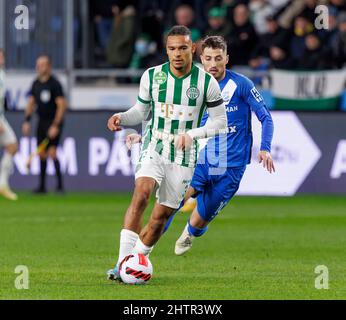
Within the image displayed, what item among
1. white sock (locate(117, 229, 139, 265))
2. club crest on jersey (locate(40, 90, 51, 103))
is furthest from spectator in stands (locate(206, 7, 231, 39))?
white sock (locate(117, 229, 139, 265))

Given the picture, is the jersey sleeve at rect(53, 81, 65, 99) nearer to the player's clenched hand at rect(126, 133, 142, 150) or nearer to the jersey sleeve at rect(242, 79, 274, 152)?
the jersey sleeve at rect(242, 79, 274, 152)

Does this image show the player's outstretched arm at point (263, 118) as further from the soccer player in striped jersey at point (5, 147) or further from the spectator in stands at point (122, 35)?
the spectator in stands at point (122, 35)

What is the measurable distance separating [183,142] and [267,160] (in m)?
1.52

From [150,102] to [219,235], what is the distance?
16.5 feet

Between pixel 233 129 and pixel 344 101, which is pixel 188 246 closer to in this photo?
pixel 233 129

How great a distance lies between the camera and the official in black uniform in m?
21.6

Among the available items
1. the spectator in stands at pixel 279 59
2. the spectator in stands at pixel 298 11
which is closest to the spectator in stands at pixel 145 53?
the spectator in stands at pixel 279 59

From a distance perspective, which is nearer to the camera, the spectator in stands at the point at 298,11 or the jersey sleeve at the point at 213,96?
the jersey sleeve at the point at 213,96

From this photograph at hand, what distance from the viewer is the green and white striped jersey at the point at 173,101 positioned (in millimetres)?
10617

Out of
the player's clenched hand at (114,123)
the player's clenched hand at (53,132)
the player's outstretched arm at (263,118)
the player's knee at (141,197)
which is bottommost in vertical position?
the player's clenched hand at (53,132)

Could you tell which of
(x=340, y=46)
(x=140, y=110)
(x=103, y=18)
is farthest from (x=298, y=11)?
(x=140, y=110)

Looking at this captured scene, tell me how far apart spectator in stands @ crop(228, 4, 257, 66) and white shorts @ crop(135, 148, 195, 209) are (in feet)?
41.0

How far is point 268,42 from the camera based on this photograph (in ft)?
76.6
